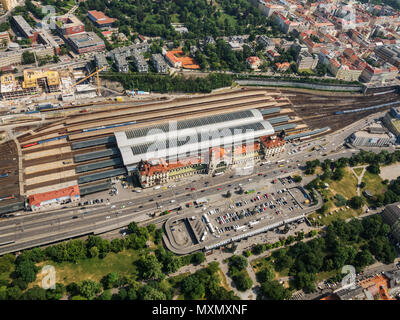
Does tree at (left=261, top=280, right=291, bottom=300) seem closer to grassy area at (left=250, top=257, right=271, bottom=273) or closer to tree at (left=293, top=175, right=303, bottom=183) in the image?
grassy area at (left=250, top=257, right=271, bottom=273)

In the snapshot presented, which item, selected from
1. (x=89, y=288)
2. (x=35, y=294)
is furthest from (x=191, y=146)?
(x=35, y=294)

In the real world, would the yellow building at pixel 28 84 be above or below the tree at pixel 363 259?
above

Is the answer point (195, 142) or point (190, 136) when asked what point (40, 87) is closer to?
point (190, 136)

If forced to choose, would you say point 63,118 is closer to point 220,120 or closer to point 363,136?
point 220,120

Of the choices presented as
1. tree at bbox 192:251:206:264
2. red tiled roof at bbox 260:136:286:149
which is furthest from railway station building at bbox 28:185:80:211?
red tiled roof at bbox 260:136:286:149

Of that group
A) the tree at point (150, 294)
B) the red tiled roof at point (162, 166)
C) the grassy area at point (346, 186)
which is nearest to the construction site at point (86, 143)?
the red tiled roof at point (162, 166)

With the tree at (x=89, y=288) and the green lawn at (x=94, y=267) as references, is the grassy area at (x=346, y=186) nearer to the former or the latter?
the green lawn at (x=94, y=267)

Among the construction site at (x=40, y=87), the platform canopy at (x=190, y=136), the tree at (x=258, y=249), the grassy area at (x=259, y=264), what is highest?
the construction site at (x=40, y=87)
